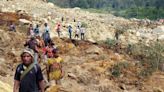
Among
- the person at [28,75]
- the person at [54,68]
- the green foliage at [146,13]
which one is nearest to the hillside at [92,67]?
the person at [54,68]

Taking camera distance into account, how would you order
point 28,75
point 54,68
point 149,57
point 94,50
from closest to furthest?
point 28,75
point 54,68
point 149,57
point 94,50

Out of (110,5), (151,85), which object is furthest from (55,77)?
(110,5)

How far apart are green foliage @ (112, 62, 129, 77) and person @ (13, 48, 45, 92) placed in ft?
29.5

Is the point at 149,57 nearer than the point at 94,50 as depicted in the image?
Yes

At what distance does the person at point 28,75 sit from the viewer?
6.50m

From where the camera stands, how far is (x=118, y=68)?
52.2ft

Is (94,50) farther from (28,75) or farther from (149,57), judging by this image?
(28,75)

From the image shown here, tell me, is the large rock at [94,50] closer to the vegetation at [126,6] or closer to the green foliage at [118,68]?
the green foliage at [118,68]

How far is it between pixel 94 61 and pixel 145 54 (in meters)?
2.56

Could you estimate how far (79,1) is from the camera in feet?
273

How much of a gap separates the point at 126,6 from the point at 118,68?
247 feet

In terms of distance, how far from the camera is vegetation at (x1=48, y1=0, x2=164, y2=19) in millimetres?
70250

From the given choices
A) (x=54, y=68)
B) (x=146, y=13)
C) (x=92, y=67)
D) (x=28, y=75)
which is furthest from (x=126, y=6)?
(x=28, y=75)

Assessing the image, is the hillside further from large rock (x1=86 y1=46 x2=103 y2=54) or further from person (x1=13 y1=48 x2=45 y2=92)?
person (x1=13 y1=48 x2=45 y2=92)
